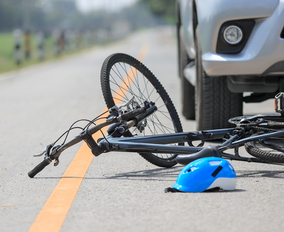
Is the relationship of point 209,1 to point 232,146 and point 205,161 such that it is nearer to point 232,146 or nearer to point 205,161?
point 232,146

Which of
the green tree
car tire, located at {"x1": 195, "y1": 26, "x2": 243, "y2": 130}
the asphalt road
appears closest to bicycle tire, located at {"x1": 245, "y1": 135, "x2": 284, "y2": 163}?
the asphalt road

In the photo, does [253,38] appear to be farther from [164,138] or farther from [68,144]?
[68,144]

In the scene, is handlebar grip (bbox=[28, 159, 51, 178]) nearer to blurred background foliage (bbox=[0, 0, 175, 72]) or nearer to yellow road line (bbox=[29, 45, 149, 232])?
yellow road line (bbox=[29, 45, 149, 232])

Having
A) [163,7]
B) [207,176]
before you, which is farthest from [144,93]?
[163,7]

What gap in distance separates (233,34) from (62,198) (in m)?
1.85

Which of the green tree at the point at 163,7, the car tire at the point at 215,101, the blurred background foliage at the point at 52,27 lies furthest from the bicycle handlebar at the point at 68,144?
the green tree at the point at 163,7

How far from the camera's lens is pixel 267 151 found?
3859mm

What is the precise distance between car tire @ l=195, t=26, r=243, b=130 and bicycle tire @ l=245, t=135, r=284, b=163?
0.90 m

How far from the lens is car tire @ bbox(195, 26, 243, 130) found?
4.79 metres

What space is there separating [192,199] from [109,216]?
0.53 metres

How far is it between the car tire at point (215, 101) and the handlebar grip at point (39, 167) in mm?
1603

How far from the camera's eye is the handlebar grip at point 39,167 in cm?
382

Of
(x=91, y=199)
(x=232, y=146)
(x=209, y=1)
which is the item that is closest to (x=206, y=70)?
(x=209, y=1)

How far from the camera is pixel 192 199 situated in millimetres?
3209
